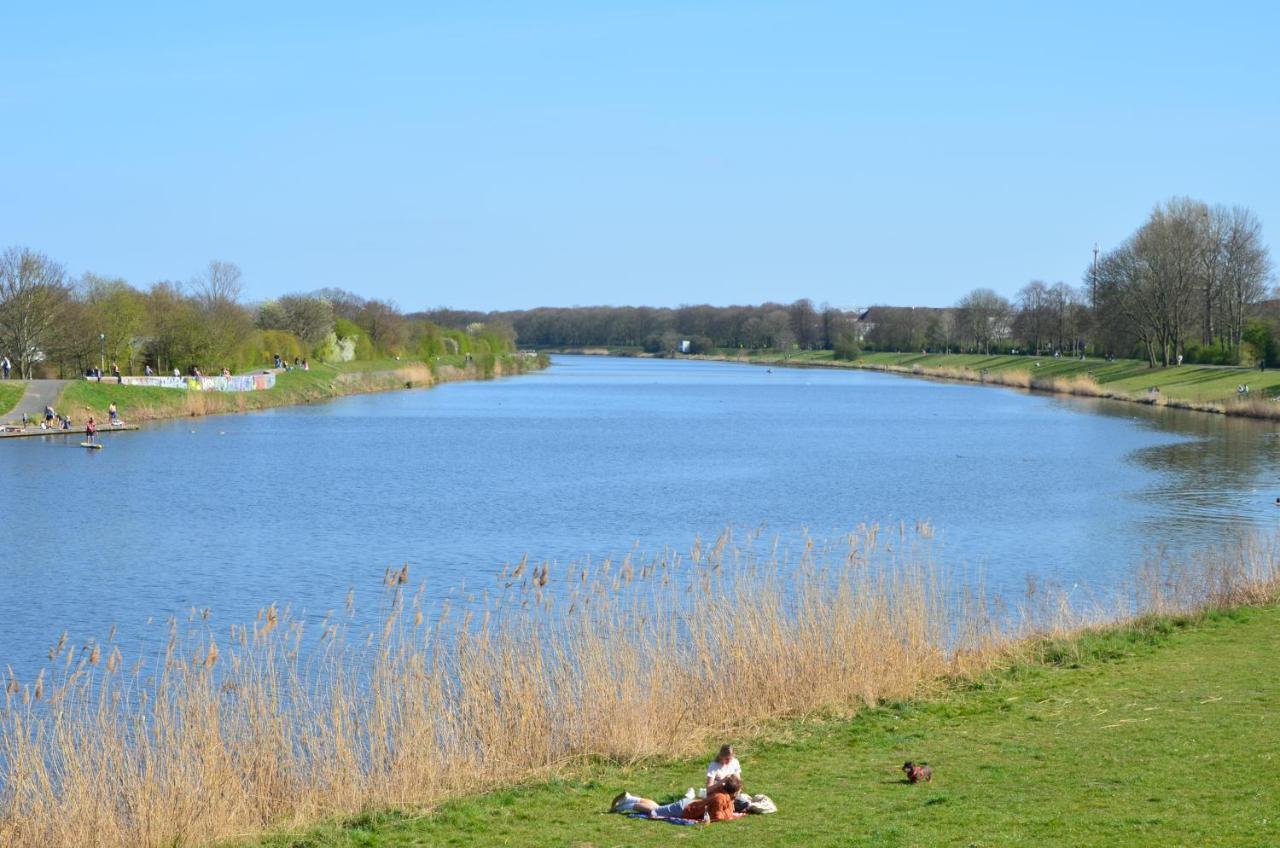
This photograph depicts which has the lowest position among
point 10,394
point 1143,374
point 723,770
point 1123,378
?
point 723,770

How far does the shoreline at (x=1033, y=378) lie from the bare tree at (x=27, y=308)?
45.5 metres

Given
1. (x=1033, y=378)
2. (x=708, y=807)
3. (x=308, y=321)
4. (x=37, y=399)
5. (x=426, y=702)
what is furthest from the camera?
(x=308, y=321)

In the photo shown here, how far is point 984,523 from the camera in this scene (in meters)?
26.0

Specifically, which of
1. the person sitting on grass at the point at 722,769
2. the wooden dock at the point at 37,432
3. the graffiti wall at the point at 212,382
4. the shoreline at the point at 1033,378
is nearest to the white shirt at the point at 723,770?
the person sitting on grass at the point at 722,769

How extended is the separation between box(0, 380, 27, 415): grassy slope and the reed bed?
34.3 meters

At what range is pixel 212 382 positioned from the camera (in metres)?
59.6

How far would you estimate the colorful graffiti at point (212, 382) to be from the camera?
179ft

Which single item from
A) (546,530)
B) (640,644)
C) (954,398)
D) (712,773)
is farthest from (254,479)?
(954,398)

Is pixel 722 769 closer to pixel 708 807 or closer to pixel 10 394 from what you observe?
pixel 708 807

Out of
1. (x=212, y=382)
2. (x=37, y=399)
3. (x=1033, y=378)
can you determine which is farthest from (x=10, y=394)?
(x=1033, y=378)

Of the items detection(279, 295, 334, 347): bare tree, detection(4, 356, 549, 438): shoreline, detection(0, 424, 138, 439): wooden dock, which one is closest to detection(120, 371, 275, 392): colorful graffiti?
detection(4, 356, 549, 438): shoreline

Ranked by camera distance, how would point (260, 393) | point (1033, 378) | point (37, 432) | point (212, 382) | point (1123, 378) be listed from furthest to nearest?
point (1033, 378)
point (1123, 378)
point (260, 393)
point (212, 382)
point (37, 432)

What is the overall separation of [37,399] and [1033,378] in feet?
198

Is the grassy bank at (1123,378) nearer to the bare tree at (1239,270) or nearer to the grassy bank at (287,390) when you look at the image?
the bare tree at (1239,270)
